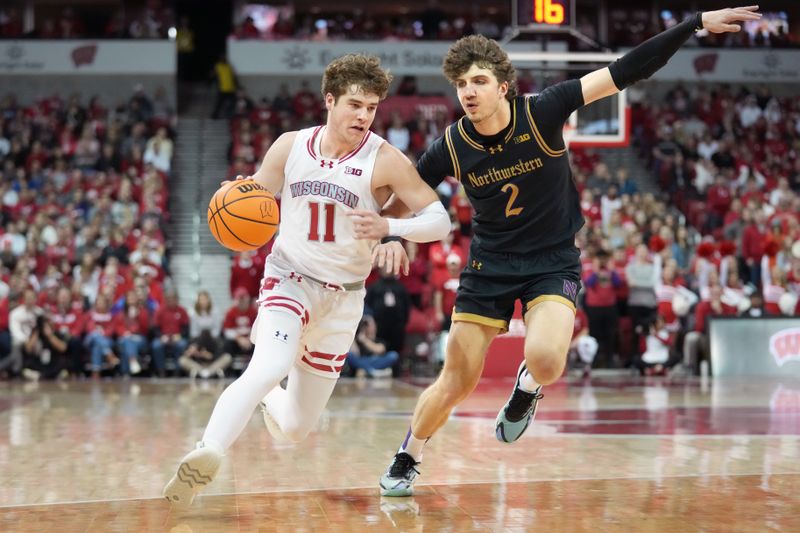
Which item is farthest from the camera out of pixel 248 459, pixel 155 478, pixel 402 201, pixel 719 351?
pixel 719 351

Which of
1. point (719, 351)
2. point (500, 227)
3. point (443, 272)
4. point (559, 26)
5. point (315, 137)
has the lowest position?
point (719, 351)

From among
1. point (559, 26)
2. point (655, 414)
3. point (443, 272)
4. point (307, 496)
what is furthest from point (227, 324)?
point (307, 496)

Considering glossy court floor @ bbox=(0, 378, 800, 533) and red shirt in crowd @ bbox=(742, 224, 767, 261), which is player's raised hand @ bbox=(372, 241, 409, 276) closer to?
glossy court floor @ bbox=(0, 378, 800, 533)

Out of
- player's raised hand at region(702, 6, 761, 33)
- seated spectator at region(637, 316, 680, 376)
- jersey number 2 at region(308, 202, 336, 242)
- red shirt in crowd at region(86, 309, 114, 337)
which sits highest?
player's raised hand at region(702, 6, 761, 33)

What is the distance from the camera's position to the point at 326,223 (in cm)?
596

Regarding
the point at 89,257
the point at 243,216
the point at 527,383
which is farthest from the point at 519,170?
the point at 89,257

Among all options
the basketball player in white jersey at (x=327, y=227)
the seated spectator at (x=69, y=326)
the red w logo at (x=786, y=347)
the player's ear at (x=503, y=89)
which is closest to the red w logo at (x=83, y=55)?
the seated spectator at (x=69, y=326)

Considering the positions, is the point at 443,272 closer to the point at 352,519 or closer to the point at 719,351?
the point at 719,351

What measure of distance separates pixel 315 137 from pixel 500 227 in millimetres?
1142

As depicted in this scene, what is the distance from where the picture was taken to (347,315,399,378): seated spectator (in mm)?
16484

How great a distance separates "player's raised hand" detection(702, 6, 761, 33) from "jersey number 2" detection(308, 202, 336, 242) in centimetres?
220

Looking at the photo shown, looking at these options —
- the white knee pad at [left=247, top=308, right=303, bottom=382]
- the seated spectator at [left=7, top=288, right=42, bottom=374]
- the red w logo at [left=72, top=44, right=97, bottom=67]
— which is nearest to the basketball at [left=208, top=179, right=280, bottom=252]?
the white knee pad at [left=247, top=308, right=303, bottom=382]

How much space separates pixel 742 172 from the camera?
2284cm

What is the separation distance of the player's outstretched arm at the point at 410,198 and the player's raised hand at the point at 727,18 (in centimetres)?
169
